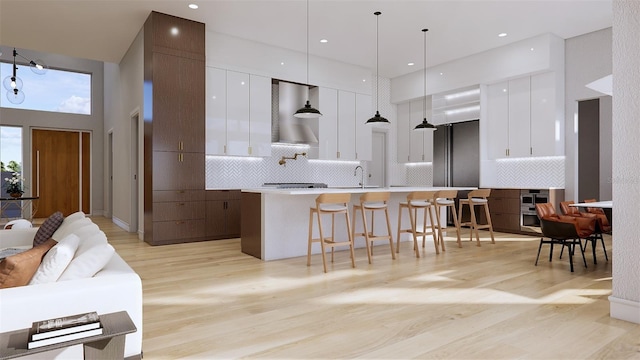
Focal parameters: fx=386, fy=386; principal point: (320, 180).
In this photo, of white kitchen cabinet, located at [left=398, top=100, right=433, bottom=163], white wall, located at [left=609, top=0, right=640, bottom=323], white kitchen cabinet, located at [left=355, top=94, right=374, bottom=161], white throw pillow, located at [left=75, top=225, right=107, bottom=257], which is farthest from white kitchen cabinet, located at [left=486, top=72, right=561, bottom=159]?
white throw pillow, located at [left=75, top=225, right=107, bottom=257]

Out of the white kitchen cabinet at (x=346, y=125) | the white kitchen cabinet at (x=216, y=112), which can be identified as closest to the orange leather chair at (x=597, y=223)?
the white kitchen cabinet at (x=346, y=125)

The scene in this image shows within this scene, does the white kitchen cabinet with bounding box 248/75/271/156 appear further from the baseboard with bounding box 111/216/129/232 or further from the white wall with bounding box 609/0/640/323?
the white wall with bounding box 609/0/640/323

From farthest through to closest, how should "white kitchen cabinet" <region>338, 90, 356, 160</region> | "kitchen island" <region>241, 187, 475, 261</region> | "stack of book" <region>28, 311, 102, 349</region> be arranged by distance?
"white kitchen cabinet" <region>338, 90, 356, 160</region> < "kitchen island" <region>241, 187, 475, 261</region> < "stack of book" <region>28, 311, 102, 349</region>

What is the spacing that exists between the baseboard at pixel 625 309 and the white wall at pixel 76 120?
1103cm

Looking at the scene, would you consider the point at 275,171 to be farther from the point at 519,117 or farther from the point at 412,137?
the point at 519,117

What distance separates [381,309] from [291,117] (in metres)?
5.18

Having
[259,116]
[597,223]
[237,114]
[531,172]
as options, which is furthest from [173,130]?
[531,172]

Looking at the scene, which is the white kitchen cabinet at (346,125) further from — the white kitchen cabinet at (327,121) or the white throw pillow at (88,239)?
the white throw pillow at (88,239)

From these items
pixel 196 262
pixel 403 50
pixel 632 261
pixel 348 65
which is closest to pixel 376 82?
pixel 348 65

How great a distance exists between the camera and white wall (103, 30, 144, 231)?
6.45m

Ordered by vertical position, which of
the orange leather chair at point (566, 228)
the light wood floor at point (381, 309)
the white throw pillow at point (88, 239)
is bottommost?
the light wood floor at point (381, 309)

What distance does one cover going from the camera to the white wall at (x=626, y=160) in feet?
8.95

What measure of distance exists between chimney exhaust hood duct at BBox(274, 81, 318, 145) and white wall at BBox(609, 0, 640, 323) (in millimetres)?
5354

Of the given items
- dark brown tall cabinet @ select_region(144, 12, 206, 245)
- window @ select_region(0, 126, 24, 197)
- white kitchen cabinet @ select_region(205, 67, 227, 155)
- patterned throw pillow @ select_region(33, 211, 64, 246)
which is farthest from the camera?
window @ select_region(0, 126, 24, 197)
